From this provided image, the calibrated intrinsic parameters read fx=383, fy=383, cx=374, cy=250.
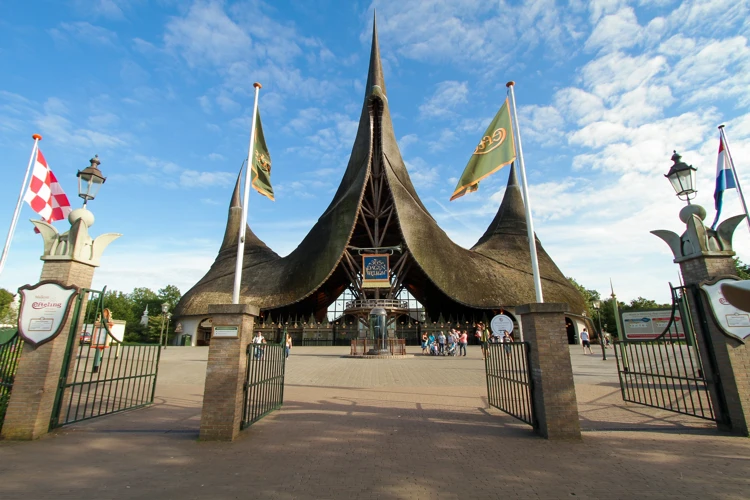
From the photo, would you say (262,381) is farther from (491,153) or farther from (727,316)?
(491,153)

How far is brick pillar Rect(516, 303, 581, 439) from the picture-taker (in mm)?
4930

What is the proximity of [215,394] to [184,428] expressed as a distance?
1.17 m

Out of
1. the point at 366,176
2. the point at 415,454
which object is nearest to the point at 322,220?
the point at 366,176

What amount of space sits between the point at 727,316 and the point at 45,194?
12122 millimetres

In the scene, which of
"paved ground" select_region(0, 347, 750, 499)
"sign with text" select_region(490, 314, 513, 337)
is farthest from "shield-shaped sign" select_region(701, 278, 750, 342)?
"sign with text" select_region(490, 314, 513, 337)

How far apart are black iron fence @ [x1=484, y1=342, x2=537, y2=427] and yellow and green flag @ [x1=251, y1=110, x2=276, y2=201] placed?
6.74 metres

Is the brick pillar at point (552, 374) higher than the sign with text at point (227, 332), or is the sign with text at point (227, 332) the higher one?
the sign with text at point (227, 332)

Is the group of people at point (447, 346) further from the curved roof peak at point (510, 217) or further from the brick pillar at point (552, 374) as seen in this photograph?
the curved roof peak at point (510, 217)

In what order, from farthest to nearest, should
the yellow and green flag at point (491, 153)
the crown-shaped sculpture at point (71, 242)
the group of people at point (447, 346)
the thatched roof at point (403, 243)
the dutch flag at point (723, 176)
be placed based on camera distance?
the thatched roof at point (403, 243) < the group of people at point (447, 346) < the yellow and green flag at point (491, 153) < the dutch flag at point (723, 176) < the crown-shaped sculpture at point (71, 242)

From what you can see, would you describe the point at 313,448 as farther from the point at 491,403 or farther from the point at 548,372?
the point at 491,403

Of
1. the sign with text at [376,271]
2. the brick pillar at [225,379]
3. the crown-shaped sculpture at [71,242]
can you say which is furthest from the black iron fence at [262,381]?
the sign with text at [376,271]

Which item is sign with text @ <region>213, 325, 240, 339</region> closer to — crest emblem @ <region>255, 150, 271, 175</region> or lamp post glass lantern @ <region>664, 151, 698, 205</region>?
crest emblem @ <region>255, 150, 271, 175</region>

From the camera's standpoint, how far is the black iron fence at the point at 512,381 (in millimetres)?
5467

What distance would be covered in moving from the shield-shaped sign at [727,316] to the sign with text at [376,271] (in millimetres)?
26110
